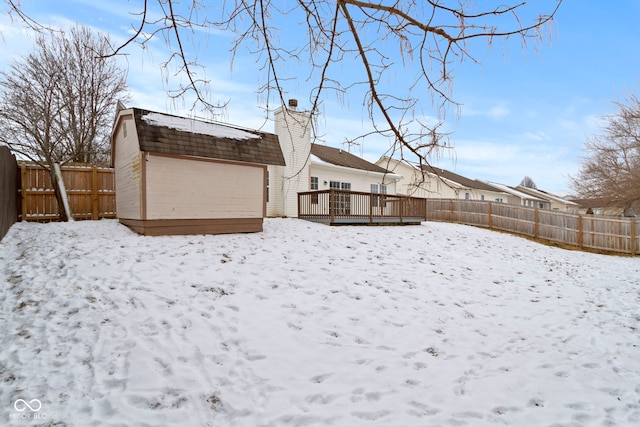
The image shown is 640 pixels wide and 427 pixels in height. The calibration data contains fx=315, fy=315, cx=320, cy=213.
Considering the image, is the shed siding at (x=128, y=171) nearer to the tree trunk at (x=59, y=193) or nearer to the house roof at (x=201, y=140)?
the house roof at (x=201, y=140)

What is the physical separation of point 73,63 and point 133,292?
12461 millimetres

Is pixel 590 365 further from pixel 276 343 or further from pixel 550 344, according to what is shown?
pixel 276 343

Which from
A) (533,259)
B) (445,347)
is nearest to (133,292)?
(445,347)

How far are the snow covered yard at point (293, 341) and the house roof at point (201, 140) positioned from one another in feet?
9.74

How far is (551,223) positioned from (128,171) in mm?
17836

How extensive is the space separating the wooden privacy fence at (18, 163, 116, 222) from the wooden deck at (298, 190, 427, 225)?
768cm

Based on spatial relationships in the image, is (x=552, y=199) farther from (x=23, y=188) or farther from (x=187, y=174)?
(x=23, y=188)

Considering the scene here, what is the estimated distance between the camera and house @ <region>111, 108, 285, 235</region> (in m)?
8.70

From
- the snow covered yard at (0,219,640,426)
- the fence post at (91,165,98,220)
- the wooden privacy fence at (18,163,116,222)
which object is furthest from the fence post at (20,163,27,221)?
the snow covered yard at (0,219,640,426)

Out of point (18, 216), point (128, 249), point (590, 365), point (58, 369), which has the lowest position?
point (590, 365)

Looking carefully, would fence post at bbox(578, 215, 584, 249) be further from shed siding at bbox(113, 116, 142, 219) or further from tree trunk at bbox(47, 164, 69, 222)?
tree trunk at bbox(47, 164, 69, 222)

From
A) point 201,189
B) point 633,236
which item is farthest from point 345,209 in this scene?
point 633,236

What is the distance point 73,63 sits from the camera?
12531mm

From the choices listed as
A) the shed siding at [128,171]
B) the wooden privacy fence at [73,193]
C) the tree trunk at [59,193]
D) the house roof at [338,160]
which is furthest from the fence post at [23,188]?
the house roof at [338,160]
